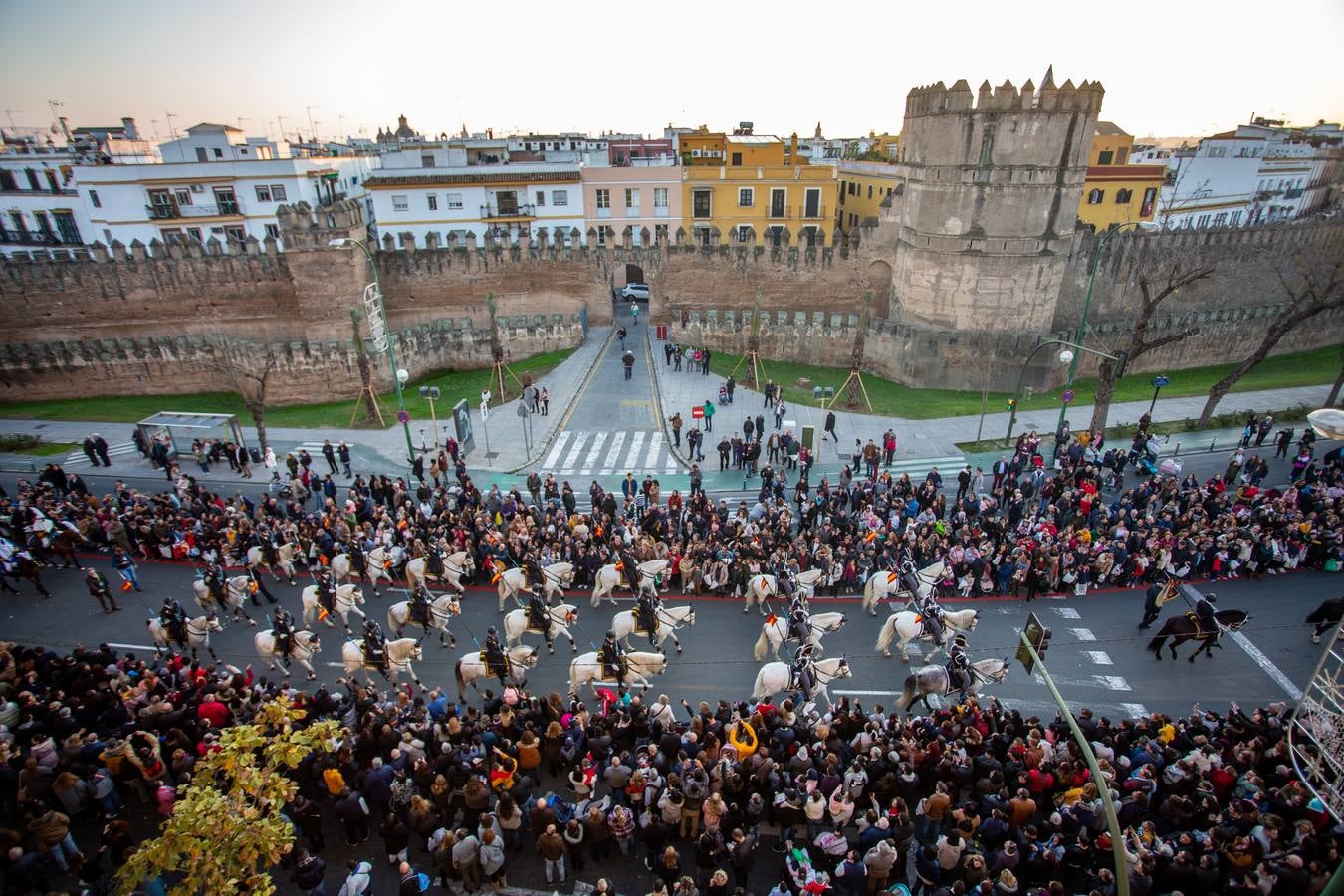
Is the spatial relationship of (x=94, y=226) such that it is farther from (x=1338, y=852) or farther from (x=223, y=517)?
(x=1338, y=852)

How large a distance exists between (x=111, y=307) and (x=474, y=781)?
41.0 m

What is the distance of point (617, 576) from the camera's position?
1669 cm

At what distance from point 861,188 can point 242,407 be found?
47759mm

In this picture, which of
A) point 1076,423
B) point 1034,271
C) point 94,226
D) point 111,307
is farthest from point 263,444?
point 94,226

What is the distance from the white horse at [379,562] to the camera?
17109 mm

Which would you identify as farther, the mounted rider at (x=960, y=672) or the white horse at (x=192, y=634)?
the white horse at (x=192, y=634)

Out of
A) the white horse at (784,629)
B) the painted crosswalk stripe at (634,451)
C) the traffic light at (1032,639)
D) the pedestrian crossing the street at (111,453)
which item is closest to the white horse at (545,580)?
the white horse at (784,629)

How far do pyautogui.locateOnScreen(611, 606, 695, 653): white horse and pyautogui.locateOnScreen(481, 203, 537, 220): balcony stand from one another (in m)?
40.5

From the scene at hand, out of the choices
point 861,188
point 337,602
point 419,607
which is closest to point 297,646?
point 337,602

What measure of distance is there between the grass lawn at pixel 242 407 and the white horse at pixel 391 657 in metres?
17.8

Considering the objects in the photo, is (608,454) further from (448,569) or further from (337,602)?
(337,602)

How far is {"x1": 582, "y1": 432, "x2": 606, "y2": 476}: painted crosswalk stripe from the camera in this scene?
25.6 m

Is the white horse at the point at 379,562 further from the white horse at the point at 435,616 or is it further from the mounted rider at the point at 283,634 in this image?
the mounted rider at the point at 283,634

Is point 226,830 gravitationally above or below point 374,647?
above
